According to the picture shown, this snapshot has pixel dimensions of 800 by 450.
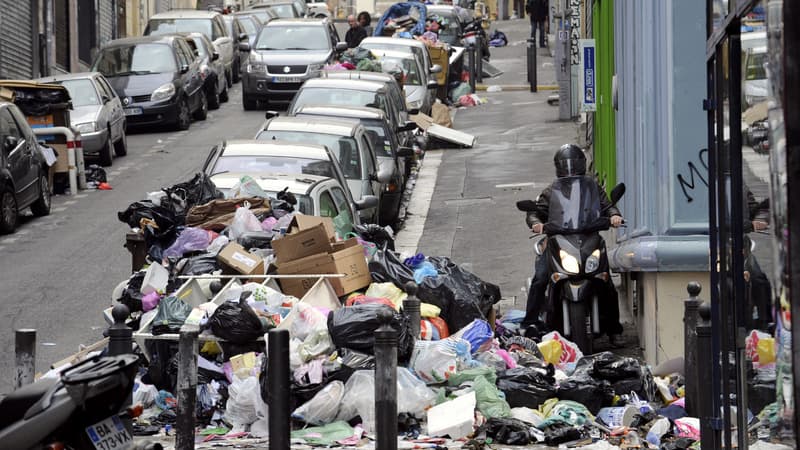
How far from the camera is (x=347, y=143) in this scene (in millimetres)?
19031

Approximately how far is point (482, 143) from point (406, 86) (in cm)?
225

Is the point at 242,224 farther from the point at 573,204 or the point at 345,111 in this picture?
the point at 345,111

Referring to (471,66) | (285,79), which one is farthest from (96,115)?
(471,66)

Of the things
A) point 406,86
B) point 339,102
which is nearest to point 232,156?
point 339,102

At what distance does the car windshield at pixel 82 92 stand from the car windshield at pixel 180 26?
13.1 m

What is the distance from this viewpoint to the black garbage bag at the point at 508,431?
9.70 meters

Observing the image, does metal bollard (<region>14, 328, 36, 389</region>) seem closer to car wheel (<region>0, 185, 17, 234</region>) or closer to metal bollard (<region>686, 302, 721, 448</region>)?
metal bollard (<region>686, 302, 721, 448</region>)

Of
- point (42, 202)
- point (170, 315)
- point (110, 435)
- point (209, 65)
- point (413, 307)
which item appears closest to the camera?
point (110, 435)

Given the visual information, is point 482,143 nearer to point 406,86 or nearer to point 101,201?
point 406,86

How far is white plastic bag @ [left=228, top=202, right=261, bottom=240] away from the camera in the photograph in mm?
13070

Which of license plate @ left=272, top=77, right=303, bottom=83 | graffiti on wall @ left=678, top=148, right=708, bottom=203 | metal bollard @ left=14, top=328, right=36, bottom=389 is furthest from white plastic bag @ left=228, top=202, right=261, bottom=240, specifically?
license plate @ left=272, top=77, right=303, bottom=83

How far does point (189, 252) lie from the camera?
1281 cm

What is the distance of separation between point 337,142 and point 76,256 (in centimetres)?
334

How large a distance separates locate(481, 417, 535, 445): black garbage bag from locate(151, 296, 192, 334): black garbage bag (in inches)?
90.1
